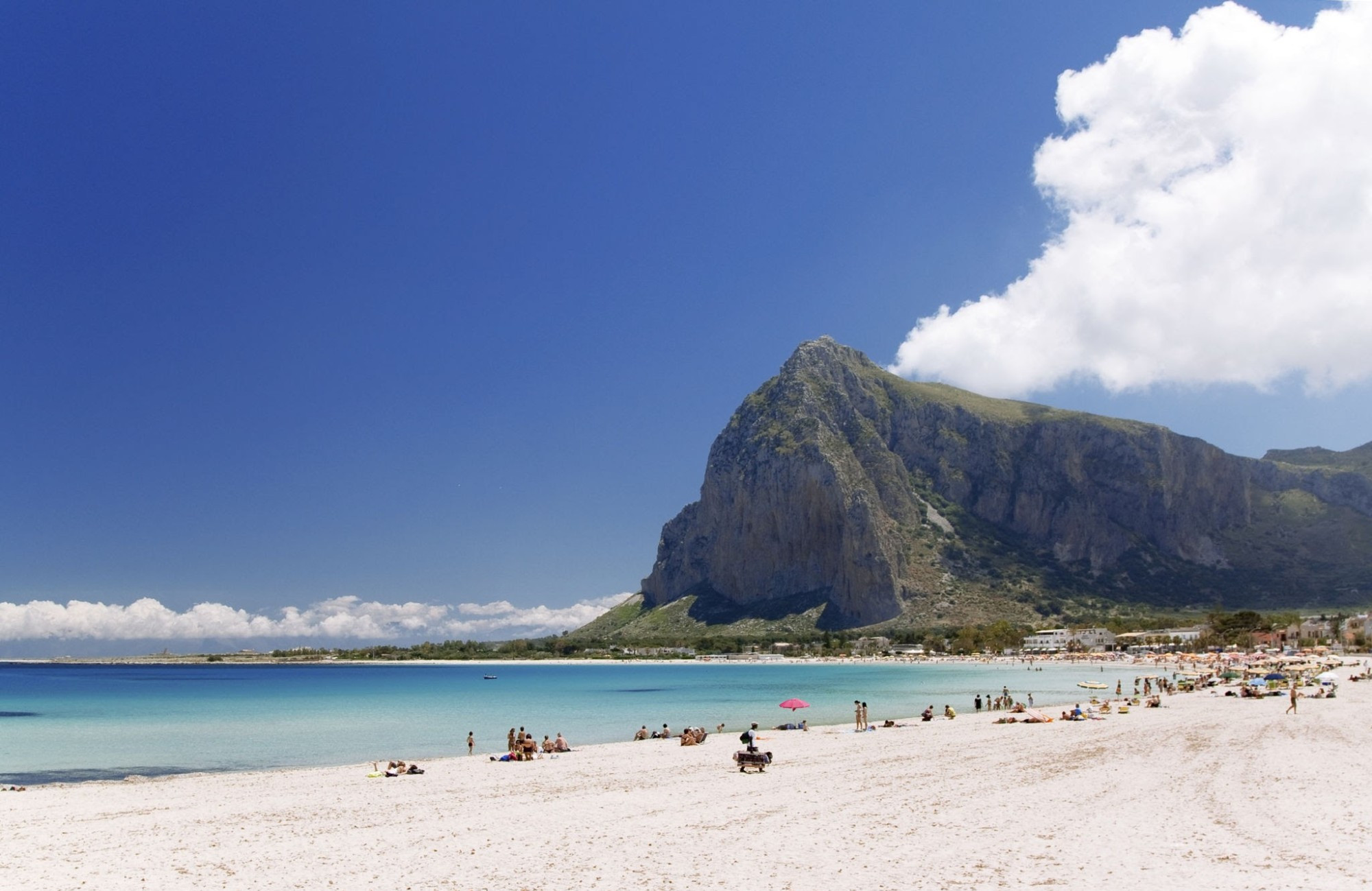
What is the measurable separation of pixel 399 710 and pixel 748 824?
51.2 m

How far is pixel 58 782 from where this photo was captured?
1096 inches

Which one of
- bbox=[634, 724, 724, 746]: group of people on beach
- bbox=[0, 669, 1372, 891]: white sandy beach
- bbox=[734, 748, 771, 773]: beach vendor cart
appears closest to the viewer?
bbox=[0, 669, 1372, 891]: white sandy beach

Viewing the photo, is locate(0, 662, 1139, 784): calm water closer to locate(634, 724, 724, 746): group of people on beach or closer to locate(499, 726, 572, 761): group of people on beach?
locate(634, 724, 724, 746): group of people on beach

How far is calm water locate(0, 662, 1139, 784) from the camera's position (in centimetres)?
3609

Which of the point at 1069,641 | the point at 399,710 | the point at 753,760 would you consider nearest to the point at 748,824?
the point at 753,760

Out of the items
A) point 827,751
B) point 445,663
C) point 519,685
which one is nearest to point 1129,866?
point 827,751

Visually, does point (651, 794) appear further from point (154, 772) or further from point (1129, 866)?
point (154, 772)

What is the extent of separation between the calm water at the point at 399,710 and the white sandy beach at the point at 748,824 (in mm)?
8837

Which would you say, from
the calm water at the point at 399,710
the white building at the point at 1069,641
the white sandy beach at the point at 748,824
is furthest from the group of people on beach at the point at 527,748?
the white building at the point at 1069,641

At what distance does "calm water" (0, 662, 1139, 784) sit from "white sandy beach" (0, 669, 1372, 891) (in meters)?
8.84

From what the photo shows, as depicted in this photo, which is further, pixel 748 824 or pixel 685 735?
pixel 685 735

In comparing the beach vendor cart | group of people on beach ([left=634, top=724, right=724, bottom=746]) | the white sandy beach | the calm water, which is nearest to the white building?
the calm water

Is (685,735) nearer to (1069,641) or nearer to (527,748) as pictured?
(527,748)

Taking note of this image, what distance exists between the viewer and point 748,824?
1661 cm
